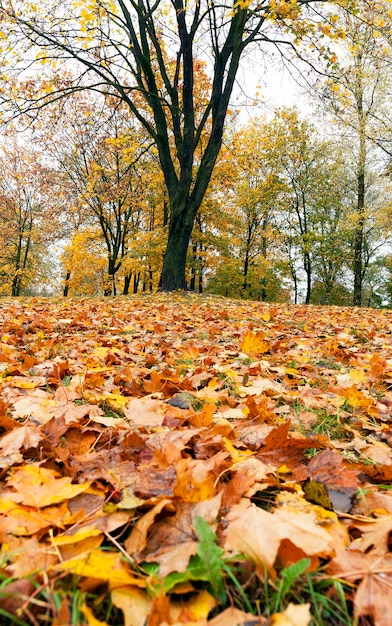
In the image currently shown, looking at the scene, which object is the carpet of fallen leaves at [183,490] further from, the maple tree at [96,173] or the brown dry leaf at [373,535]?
the maple tree at [96,173]

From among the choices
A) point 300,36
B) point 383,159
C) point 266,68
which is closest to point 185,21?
point 266,68

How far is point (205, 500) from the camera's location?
30.7 inches

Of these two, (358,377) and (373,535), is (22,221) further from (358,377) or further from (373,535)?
(373,535)

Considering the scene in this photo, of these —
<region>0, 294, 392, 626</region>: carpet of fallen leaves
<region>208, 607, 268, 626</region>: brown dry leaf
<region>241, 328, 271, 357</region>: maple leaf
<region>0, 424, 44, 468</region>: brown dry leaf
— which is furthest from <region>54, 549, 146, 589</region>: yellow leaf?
<region>241, 328, 271, 357</region>: maple leaf

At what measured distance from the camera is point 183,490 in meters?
0.78

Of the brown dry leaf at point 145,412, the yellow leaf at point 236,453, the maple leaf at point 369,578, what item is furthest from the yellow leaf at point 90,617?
the brown dry leaf at point 145,412

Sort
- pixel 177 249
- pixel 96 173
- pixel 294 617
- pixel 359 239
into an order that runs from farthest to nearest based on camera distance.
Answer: pixel 359 239, pixel 96 173, pixel 177 249, pixel 294 617

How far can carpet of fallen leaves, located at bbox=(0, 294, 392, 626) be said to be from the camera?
0.60 m

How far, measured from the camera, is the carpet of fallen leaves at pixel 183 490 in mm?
596

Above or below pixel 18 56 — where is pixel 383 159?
above

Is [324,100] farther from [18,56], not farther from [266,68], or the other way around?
[18,56]

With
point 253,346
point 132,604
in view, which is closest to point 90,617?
point 132,604

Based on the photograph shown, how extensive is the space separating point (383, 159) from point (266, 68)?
27.3 feet

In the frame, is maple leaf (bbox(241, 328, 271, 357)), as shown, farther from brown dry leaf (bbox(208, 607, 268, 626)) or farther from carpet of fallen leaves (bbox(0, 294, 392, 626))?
brown dry leaf (bbox(208, 607, 268, 626))
